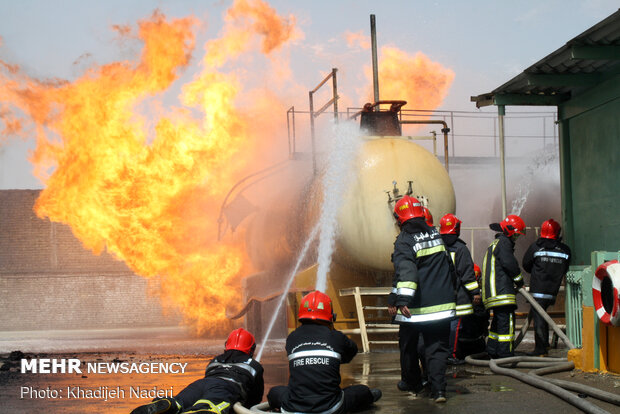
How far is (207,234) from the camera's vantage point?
15.0m

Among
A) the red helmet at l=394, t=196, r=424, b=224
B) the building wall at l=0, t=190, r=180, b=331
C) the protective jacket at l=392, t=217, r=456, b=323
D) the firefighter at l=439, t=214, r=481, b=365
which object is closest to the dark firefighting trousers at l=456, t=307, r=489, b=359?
the firefighter at l=439, t=214, r=481, b=365

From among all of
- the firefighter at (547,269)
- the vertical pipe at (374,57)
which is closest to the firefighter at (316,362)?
the firefighter at (547,269)

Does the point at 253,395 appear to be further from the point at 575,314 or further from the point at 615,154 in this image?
the point at 615,154

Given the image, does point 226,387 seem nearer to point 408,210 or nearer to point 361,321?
point 408,210

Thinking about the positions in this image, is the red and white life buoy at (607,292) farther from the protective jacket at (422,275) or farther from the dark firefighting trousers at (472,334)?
the dark firefighting trousers at (472,334)

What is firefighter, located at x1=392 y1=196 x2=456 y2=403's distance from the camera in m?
5.92

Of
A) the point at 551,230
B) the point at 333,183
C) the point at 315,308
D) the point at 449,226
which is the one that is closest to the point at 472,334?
the point at 449,226

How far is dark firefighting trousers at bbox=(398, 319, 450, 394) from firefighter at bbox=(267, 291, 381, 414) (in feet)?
3.36

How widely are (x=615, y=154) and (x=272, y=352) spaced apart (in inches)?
223

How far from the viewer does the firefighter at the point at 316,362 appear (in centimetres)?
484

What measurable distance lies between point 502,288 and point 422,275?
2.44 meters

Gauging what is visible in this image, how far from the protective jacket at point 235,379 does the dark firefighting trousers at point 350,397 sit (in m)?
0.18

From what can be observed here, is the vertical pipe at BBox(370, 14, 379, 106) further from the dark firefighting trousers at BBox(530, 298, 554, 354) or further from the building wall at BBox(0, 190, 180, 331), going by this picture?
the building wall at BBox(0, 190, 180, 331)

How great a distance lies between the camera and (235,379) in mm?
5398
